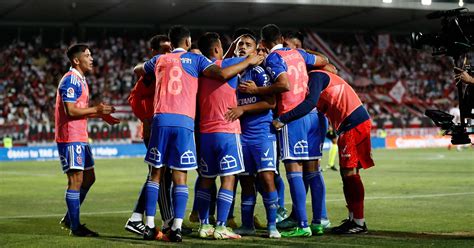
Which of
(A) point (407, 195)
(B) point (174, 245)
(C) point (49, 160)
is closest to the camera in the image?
(B) point (174, 245)

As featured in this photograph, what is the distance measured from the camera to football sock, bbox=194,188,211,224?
9570 mm

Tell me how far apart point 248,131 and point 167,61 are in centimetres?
129

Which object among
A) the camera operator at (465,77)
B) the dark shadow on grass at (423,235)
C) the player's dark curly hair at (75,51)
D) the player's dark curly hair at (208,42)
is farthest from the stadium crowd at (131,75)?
the camera operator at (465,77)

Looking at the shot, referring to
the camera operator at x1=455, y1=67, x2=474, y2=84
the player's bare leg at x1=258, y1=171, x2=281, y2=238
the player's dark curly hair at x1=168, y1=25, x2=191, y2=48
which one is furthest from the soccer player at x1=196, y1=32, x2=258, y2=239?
the camera operator at x1=455, y1=67, x2=474, y2=84

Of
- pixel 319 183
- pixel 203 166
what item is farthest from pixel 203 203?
pixel 319 183

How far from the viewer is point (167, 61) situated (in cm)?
937

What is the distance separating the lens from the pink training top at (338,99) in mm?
10102

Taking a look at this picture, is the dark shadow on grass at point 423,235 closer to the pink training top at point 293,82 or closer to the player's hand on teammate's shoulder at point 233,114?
the pink training top at point 293,82

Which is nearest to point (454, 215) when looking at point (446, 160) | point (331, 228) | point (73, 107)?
point (331, 228)

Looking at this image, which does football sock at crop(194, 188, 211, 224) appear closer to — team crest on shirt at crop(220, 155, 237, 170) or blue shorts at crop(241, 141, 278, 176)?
team crest on shirt at crop(220, 155, 237, 170)

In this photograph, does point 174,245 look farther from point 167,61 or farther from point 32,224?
point 32,224

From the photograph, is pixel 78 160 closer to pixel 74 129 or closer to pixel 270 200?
pixel 74 129

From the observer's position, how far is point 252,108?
957 centimetres

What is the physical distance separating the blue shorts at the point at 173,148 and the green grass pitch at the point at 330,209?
2.92 ft
